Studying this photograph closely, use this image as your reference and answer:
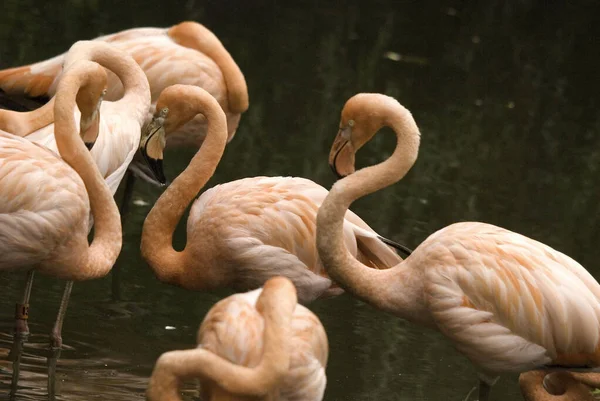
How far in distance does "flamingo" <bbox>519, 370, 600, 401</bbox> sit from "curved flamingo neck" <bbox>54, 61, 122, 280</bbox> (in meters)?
1.95

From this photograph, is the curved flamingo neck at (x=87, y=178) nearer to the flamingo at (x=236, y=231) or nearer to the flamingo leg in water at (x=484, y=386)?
the flamingo at (x=236, y=231)

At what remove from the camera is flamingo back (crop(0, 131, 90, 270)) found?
16.6 ft

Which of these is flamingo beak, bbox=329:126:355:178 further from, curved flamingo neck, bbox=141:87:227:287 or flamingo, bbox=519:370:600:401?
flamingo, bbox=519:370:600:401

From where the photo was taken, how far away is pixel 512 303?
5.11 metres

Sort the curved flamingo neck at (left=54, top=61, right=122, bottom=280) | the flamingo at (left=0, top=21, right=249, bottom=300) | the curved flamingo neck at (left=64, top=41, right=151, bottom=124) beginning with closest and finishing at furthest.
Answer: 1. the curved flamingo neck at (left=54, top=61, right=122, bottom=280)
2. the curved flamingo neck at (left=64, top=41, right=151, bottom=124)
3. the flamingo at (left=0, top=21, right=249, bottom=300)

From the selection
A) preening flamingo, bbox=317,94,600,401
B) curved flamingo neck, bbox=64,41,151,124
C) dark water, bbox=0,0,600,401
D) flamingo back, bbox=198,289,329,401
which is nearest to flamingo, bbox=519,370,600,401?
preening flamingo, bbox=317,94,600,401

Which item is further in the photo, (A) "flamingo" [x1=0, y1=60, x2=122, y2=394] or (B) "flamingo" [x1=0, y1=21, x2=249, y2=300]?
(B) "flamingo" [x1=0, y1=21, x2=249, y2=300]

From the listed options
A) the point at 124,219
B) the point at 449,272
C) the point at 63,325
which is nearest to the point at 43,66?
the point at 124,219

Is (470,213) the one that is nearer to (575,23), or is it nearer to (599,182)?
(599,182)

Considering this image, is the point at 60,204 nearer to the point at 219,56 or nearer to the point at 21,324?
the point at 21,324

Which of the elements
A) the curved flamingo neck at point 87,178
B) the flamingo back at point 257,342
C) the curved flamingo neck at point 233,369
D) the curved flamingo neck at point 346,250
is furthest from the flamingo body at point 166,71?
the curved flamingo neck at point 233,369

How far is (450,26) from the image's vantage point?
570 inches

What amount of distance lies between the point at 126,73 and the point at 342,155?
5.26 feet

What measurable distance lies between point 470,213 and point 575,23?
7736 millimetres
